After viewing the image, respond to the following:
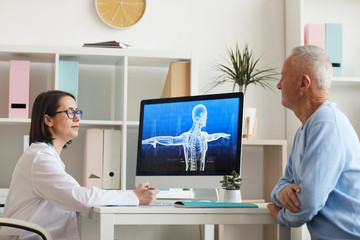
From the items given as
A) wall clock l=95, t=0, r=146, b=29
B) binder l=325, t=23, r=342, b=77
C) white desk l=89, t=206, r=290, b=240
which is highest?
wall clock l=95, t=0, r=146, b=29

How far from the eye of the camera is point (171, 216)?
196 cm

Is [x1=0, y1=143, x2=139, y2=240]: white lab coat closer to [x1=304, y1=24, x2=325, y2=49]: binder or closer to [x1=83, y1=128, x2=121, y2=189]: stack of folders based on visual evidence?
[x1=83, y1=128, x2=121, y2=189]: stack of folders

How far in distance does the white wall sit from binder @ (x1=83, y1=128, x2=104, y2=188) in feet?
2.22

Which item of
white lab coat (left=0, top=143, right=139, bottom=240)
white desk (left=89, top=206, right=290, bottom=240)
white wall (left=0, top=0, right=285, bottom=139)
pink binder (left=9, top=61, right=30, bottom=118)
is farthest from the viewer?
white wall (left=0, top=0, right=285, bottom=139)

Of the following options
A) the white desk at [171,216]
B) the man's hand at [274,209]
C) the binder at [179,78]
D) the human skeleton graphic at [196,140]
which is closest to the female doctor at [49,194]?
the white desk at [171,216]

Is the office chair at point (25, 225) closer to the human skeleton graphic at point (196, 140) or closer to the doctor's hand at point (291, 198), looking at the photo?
the human skeleton graphic at point (196, 140)

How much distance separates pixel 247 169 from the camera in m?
3.75

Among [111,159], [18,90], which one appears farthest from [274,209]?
[18,90]

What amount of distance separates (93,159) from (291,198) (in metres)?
1.64

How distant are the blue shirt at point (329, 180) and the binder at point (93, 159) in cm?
157

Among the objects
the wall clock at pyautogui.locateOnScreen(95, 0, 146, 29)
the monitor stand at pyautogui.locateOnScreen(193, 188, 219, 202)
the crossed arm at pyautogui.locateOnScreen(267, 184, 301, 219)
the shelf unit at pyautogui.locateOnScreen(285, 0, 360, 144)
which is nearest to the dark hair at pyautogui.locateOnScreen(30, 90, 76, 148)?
the monitor stand at pyautogui.locateOnScreen(193, 188, 219, 202)

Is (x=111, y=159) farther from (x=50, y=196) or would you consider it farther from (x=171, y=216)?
(x=171, y=216)

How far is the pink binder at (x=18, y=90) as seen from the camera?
3232 mm

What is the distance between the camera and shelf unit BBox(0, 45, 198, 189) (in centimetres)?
330
